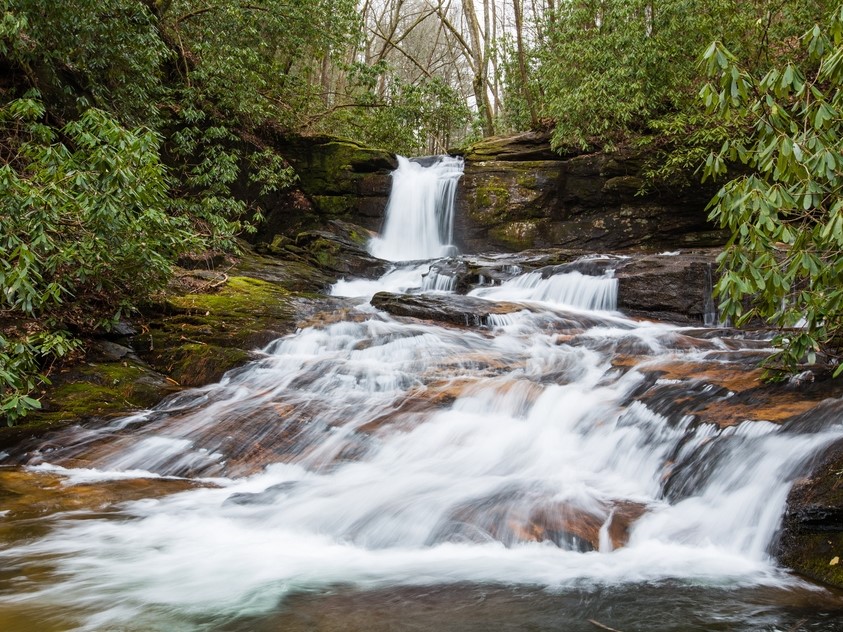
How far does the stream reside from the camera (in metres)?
2.90

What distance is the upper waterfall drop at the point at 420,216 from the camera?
1489 centimetres

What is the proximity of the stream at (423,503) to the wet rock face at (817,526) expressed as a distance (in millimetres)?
83

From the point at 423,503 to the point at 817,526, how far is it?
231cm

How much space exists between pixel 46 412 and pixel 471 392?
4.05 metres

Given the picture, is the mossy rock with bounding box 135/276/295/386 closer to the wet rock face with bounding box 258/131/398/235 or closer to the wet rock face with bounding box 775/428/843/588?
the wet rock face with bounding box 775/428/843/588

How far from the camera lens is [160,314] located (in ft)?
25.9

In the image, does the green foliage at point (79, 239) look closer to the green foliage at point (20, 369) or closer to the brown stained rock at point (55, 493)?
the green foliage at point (20, 369)

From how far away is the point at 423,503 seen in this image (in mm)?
4195

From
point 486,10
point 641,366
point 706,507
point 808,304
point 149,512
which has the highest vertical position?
point 486,10

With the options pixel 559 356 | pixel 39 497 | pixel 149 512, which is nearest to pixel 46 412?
pixel 39 497

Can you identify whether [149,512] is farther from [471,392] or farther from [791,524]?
[791,524]

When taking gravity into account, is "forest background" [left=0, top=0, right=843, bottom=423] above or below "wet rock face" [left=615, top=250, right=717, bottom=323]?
above

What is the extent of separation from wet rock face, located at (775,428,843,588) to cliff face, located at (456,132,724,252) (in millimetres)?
10866

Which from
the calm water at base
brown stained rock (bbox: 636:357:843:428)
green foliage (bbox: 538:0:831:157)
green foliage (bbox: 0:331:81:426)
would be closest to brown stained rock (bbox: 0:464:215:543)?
green foliage (bbox: 0:331:81:426)
